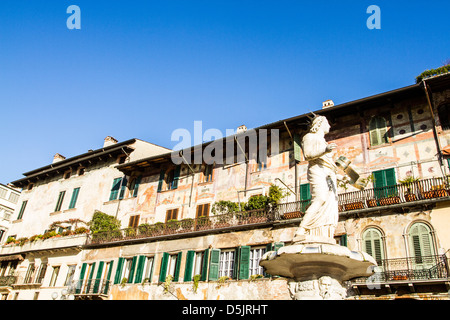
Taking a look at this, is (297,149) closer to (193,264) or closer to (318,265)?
(193,264)

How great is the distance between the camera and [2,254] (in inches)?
1372

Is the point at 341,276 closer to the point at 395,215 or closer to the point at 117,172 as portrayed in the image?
the point at 395,215

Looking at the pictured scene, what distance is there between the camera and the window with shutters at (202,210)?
82.5ft

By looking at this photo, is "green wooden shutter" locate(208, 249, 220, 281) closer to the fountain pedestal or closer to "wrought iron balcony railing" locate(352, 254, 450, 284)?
"wrought iron balcony railing" locate(352, 254, 450, 284)

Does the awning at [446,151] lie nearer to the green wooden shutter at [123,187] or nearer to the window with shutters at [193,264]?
the window with shutters at [193,264]

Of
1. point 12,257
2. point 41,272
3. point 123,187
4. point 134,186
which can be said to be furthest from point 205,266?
point 12,257

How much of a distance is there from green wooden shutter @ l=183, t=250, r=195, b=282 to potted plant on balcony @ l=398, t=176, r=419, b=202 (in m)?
11.8

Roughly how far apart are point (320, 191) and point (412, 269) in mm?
11416

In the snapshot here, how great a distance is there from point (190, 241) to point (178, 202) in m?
4.12

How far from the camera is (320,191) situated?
7.35m

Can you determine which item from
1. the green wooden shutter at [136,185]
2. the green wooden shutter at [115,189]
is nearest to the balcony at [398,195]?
the green wooden shutter at [136,185]

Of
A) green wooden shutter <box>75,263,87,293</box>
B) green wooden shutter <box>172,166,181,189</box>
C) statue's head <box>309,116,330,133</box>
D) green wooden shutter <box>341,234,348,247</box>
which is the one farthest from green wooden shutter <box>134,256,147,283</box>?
statue's head <box>309,116,330,133</box>
